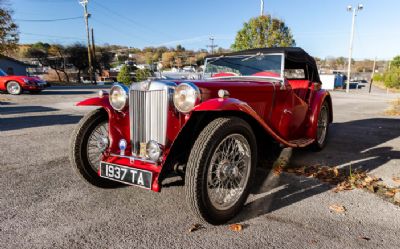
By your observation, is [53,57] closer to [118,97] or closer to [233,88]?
[118,97]

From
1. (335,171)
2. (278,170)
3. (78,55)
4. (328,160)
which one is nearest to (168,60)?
(78,55)

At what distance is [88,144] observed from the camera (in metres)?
2.95

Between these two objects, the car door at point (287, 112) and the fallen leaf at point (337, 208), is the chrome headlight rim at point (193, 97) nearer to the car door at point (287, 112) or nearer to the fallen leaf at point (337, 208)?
the car door at point (287, 112)

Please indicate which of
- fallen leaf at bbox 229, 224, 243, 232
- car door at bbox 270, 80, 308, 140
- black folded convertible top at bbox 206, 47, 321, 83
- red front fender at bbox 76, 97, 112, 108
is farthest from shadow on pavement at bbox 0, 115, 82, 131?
fallen leaf at bbox 229, 224, 243, 232

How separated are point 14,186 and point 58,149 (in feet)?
5.10

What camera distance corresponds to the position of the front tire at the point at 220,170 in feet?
7.13

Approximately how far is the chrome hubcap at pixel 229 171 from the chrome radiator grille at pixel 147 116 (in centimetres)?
56

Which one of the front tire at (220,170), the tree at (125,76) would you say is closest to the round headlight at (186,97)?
the front tire at (220,170)

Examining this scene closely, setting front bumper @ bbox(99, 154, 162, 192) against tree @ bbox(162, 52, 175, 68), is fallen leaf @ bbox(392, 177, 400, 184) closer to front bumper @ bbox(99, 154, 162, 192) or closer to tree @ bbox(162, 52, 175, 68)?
front bumper @ bbox(99, 154, 162, 192)

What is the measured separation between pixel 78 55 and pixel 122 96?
4333 cm

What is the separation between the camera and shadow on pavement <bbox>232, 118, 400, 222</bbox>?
2781 millimetres

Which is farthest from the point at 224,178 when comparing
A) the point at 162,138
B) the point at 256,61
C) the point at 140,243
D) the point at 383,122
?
the point at 383,122

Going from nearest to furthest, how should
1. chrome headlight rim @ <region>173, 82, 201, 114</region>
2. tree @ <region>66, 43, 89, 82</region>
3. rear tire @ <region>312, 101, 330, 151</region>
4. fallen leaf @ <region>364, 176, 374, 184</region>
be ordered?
chrome headlight rim @ <region>173, 82, 201, 114</region> < fallen leaf @ <region>364, 176, 374, 184</region> < rear tire @ <region>312, 101, 330, 151</region> < tree @ <region>66, 43, 89, 82</region>

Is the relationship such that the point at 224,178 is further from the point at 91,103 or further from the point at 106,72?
the point at 106,72
